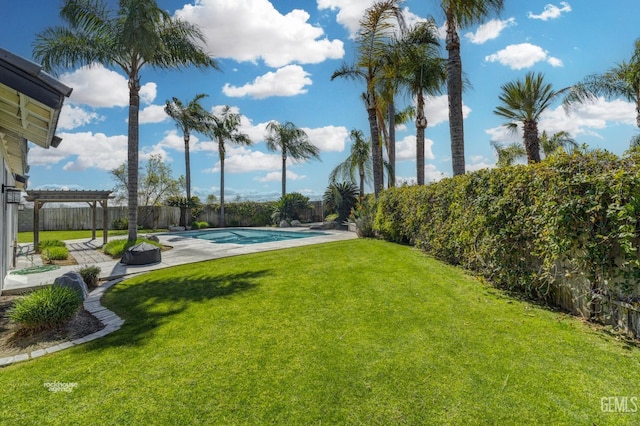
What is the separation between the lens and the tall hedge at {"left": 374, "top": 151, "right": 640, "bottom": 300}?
11.2 feet

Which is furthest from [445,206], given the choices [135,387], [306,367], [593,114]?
[593,114]

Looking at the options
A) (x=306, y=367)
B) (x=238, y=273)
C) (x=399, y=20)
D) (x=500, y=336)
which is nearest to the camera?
(x=306, y=367)

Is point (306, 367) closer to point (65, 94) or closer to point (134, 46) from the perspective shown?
point (65, 94)

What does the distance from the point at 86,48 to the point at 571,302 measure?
15.9 m

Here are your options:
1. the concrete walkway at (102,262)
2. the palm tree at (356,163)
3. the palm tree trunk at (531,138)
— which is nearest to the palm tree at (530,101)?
the palm tree trunk at (531,138)

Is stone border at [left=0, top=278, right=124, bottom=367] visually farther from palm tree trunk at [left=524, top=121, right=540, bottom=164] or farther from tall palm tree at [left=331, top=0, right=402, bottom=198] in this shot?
palm tree trunk at [left=524, top=121, right=540, bottom=164]

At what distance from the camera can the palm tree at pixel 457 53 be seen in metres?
9.83

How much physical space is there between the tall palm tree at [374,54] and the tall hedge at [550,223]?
7.68 m

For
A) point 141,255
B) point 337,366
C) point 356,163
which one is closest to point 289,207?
point 356,163

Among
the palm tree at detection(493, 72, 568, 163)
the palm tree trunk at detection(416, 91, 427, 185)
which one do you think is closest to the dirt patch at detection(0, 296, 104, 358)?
the palm tree trunk at detection(416, 91, 427, 185)

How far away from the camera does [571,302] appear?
447cm

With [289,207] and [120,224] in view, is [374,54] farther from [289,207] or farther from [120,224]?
[120,224]

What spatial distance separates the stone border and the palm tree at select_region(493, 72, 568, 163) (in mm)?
15027

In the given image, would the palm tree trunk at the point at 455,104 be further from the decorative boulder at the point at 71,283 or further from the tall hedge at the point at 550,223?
the decorative boulder at the point at 71,283
